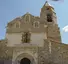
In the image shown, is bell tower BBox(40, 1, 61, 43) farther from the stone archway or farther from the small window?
the stone archway

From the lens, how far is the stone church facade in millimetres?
19516

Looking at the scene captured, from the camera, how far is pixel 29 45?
19.8 meters

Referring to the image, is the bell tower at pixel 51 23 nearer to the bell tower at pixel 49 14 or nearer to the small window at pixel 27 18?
the bell tower at pixel 49 14

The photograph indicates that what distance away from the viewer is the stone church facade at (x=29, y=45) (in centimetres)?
1952

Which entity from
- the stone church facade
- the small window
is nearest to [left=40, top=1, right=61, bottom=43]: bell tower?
the small window

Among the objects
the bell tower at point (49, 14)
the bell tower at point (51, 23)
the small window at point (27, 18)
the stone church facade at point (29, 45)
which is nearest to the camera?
the stone church facade at point (29, 45)

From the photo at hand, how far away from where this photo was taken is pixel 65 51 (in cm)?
1989

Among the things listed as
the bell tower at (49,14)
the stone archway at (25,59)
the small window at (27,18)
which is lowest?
the stone archway at (25,59)

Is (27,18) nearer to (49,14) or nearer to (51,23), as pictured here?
(51,23)

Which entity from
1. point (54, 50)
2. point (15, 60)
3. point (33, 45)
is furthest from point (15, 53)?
point (54, 50)

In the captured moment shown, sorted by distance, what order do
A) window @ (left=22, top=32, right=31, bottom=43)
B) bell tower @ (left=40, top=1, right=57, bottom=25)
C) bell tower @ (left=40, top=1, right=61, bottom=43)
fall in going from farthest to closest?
bell tower @ (left=40, top=1, right=57, bottom=25)
bell tower @ (left=40, top=1, right=61, bottom=43)
window @ (left=22, top=32, right=31, bottom=43)

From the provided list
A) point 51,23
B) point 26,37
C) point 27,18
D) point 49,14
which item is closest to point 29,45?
point 26,37

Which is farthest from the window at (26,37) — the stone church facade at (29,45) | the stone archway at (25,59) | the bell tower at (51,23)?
the bell tower at (51,23)

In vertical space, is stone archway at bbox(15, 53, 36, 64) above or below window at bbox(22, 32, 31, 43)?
below
